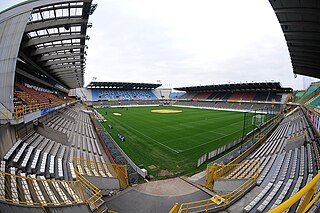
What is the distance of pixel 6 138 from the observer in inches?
327

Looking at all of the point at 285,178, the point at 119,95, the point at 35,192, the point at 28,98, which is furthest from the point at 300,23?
the point at 119,95

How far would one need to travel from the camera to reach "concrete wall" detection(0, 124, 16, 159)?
7832mm

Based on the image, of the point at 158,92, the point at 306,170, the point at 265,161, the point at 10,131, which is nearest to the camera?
the point at 306,170

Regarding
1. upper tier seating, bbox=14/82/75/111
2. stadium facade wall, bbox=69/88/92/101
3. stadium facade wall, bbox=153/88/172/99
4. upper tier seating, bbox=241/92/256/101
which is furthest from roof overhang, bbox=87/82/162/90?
upper tier seating, bbox=14/82/75/111

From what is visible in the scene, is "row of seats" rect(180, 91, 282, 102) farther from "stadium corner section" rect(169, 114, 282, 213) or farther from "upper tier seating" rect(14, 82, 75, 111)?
"upper tier seating" rect(14, 82, 75, 111)

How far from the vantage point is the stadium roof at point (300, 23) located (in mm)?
5703

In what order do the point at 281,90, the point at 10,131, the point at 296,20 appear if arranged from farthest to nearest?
the point at 281,90 → the point at 10,131 → the point at 296,20

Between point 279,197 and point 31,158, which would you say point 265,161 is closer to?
point 279,197

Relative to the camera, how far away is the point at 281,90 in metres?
49.9

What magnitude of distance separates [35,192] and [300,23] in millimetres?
12396

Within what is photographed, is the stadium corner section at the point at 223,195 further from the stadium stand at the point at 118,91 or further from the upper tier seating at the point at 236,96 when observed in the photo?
the stadium stand at the point at 118,91

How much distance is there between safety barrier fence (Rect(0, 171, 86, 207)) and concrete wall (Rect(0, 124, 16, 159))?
2393 millimetres

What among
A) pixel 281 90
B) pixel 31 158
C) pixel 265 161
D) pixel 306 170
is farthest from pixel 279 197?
pixel 281 90

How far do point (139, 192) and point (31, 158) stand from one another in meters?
5.90
